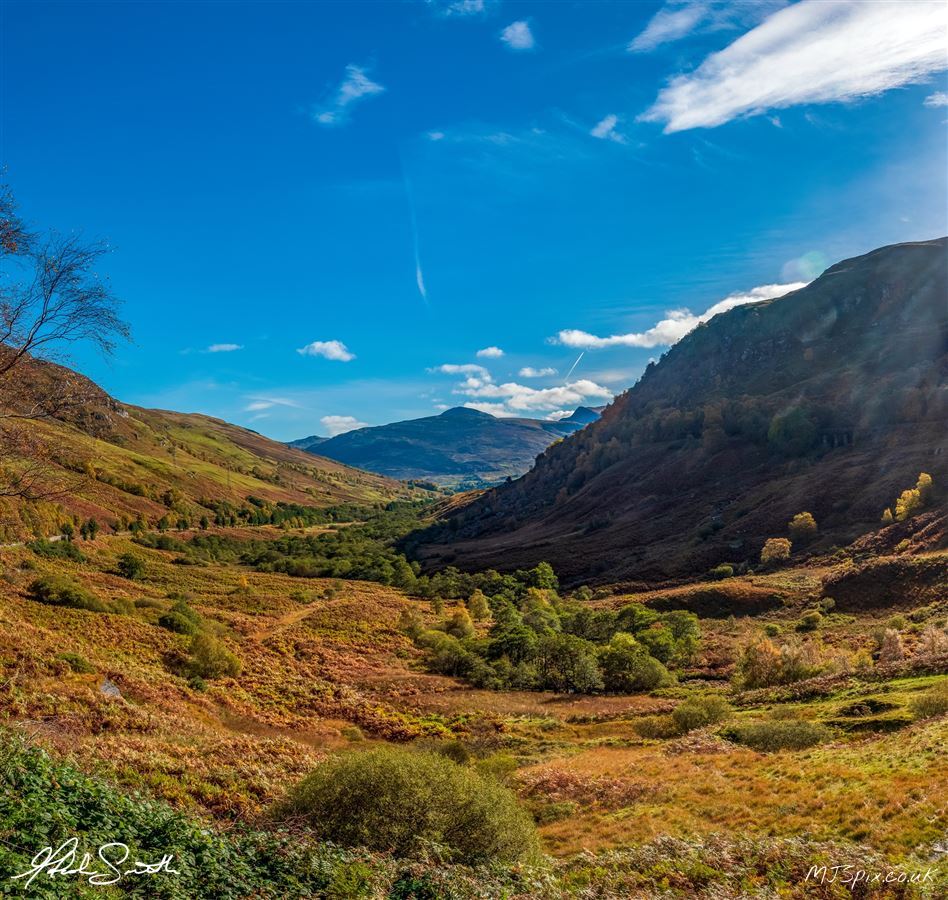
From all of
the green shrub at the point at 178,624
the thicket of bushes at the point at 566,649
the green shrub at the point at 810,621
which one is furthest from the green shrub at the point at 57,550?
the green shrub at the point at 810,621

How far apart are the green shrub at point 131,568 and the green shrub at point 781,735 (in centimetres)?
9296

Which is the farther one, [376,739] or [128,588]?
[128,588]

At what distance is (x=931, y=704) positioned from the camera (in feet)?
92.4

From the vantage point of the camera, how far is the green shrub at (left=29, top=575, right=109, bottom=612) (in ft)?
176

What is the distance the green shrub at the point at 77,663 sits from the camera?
107ft

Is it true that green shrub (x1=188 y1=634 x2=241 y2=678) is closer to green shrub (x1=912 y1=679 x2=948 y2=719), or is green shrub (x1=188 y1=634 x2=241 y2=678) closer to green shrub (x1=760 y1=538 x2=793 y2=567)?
green shrub (x1=912 y1=679 x2=948 y2=719)

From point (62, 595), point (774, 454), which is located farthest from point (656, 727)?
point (774, 454)

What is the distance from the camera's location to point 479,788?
18094mm

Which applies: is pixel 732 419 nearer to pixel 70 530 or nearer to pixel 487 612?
pixel 487 612

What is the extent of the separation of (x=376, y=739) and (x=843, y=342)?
190950 mm

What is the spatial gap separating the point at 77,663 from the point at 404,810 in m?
27.7

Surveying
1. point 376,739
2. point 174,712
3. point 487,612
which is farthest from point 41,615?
point 487,612
